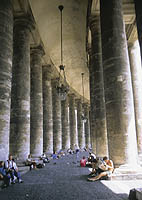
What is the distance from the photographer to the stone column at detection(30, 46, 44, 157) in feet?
62.7

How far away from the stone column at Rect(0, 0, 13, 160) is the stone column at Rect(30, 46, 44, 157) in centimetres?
827

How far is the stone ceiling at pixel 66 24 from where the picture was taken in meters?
16.0

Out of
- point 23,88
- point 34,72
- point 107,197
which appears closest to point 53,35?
point 34,72

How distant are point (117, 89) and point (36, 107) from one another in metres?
11.7

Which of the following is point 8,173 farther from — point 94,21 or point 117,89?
point 94,21

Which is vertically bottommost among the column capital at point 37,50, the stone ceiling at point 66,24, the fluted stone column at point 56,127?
the fluted stone column at point 56,127

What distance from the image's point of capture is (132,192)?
569 cm

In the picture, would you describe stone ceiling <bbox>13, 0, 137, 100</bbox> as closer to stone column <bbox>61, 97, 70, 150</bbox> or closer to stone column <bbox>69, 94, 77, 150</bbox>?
stone column <bbox>61, 97, 70, 150</bbox>

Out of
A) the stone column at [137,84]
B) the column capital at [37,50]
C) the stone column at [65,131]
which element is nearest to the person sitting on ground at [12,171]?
the stone column at [137,84]

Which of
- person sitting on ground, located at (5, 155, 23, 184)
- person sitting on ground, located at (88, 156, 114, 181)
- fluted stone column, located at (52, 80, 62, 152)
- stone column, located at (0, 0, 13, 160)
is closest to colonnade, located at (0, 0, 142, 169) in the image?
stone column, located at (0, 0, 13, 160)

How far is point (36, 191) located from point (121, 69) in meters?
6.16

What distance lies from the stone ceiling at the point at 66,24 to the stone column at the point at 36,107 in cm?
154

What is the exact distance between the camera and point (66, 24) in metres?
24.7

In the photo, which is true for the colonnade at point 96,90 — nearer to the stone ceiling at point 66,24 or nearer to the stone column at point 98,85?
the stone column at point 98,85
